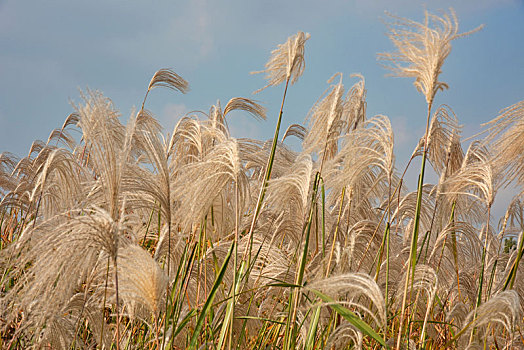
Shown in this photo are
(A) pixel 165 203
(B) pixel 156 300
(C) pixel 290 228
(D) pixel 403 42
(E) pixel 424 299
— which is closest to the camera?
(B) pixel 156 300

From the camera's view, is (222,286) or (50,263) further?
(222,286)

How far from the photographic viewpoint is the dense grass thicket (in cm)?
166

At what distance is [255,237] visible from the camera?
287cm

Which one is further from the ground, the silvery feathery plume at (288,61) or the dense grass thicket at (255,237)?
the silvery feathery plume at (288,61)

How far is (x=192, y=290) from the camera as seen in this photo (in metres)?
2.82

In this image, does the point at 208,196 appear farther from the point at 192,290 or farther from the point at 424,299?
the point at 424,299

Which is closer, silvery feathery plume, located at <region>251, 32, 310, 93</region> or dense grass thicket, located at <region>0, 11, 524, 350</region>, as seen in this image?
dense grass thicket, located at <region>0, 11, 524, 350</region>

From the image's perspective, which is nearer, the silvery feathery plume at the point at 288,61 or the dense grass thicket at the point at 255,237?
the dense grass thicket at the point at 255,237

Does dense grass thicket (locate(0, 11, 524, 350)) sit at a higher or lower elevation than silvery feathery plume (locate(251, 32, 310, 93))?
lower

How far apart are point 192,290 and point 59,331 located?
0.69m

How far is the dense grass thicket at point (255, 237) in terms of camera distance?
1.66 metres

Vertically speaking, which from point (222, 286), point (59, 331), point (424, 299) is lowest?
point (59, 331)

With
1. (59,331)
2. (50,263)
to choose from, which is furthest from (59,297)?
(59,331)

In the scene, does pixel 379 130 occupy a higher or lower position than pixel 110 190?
higher
